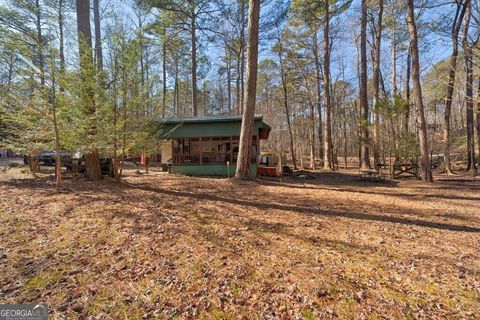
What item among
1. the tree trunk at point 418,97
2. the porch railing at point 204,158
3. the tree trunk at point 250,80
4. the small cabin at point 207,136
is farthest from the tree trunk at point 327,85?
the tree trunk at point 250,80

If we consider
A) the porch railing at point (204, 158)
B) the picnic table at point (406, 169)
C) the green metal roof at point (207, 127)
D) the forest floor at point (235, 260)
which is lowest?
the forest floor at point (235, 260)

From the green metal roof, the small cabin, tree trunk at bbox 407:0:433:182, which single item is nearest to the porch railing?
the small cabin

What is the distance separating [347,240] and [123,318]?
3.26m

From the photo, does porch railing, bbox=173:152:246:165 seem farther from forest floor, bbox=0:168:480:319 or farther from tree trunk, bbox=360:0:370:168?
tree trunk, bbox=360:0:370:168

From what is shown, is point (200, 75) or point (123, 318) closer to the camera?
point (123, 318)

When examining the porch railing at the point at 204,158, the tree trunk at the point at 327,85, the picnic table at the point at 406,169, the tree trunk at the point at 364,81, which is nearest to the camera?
the picnic table at the point at 406,169

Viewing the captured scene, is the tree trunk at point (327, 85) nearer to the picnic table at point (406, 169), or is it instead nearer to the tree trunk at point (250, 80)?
the picnic table at point (406, 169)

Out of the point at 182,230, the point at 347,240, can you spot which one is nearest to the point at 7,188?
the point at 182,230

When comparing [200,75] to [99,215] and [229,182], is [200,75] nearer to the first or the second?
[229,182]

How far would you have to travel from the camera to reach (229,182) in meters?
8.91

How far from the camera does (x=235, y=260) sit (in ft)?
10.0

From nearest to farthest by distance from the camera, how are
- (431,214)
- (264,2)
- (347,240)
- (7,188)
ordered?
(347,240), (431,214), (7,188), (264,2)

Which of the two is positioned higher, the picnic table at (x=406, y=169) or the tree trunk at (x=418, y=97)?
the tree trunk at (x=418, y=97)

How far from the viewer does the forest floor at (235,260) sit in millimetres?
2230
